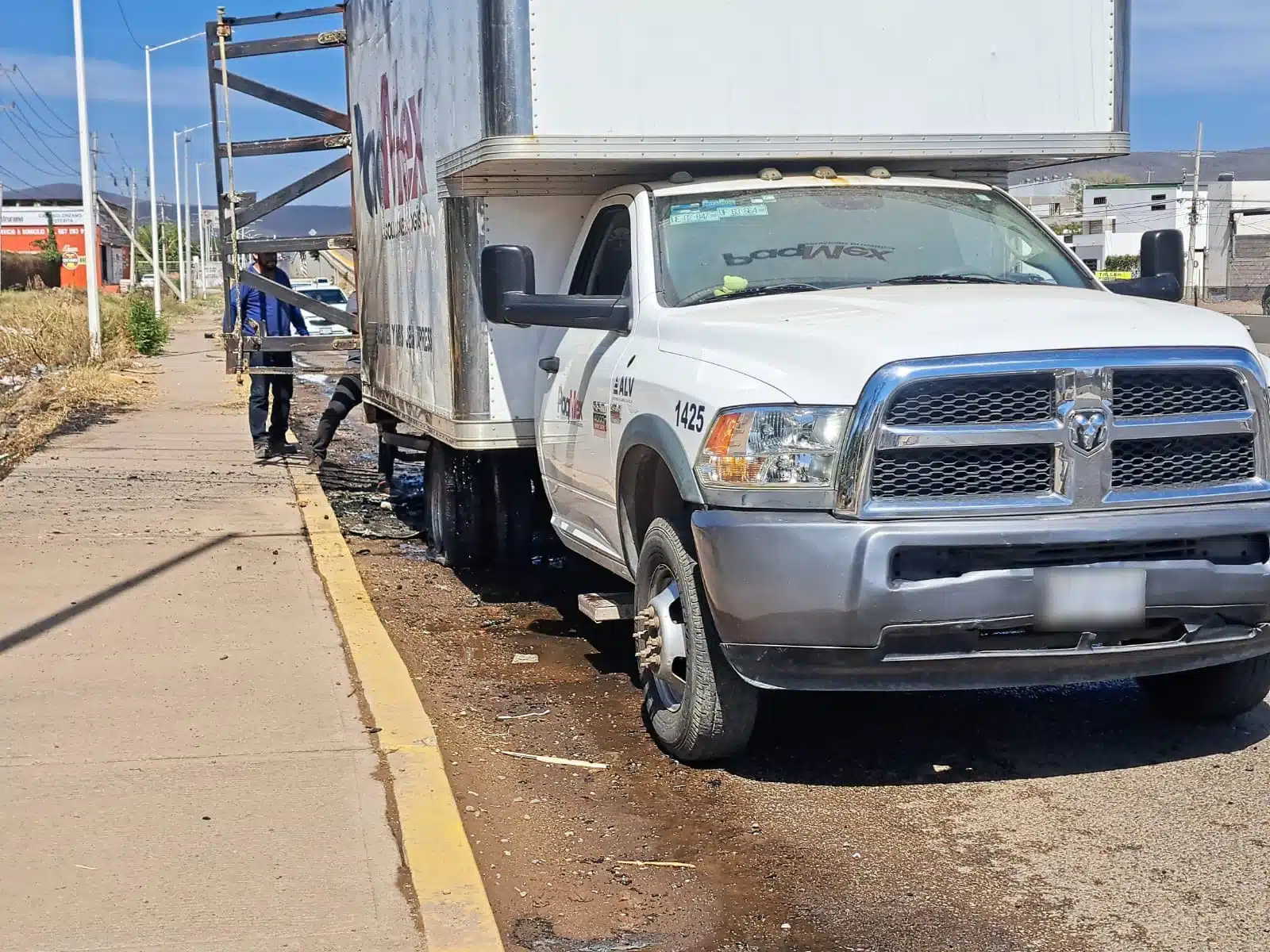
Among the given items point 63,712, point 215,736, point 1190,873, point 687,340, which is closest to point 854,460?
point 687,340

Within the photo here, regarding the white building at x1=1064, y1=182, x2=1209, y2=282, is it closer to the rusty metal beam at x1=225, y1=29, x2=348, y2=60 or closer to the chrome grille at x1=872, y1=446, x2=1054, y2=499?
the rusty metal beam at x1=225, y1=29, x2=348, y2=60

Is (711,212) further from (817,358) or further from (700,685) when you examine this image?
(700,685)

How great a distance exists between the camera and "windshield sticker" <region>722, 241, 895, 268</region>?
5.98m

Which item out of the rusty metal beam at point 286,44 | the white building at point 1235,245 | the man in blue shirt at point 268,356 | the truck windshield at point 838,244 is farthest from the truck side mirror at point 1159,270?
the white building at point 1235,245

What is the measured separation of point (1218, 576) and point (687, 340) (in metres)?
1.91

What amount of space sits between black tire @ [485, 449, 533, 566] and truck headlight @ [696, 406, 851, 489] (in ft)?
11.9

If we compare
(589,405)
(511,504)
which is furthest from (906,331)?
(511,504)

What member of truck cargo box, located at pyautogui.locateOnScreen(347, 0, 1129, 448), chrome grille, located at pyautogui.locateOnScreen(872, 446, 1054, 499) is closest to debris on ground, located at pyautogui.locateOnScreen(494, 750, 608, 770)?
chrome grille, located at pyautogui.locateOnScreen(872, 446, 1054, 499)

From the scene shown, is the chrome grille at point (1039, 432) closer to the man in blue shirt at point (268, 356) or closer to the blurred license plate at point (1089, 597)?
the blurred license plate at point (1089, 597)

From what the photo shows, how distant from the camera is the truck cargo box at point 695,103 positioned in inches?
252

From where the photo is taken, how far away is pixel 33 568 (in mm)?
8422

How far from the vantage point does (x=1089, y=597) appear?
4.55 meters

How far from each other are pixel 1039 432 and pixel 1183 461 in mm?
551

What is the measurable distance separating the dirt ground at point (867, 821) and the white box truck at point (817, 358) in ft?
1.10
